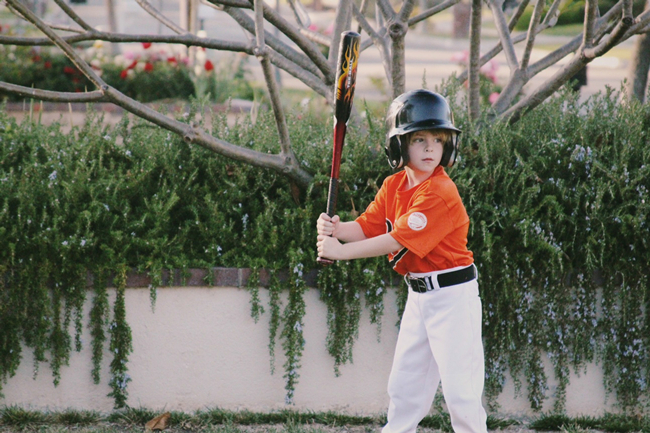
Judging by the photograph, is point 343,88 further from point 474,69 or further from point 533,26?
point 533,26

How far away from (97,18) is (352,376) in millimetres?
31703

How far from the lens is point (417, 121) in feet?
9.62

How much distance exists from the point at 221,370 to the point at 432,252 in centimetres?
147

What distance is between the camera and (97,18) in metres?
32.5

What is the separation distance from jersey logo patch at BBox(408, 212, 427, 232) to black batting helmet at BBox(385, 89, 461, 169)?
0.23m

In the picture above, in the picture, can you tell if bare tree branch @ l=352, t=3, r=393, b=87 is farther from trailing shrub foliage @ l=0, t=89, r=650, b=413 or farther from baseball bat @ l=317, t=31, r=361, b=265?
baseball bat @ l=317, t=31, r=361, b=265

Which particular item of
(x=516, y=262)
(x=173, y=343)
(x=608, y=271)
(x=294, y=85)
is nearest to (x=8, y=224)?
(x=173, y=343)

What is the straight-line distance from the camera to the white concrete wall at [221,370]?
3873 mm

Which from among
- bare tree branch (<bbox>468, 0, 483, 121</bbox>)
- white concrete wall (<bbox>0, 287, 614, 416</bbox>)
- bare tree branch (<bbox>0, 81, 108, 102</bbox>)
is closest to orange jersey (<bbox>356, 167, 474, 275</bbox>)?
white concrete wall (<bbox>0, 287, 614, 416</bbox>)

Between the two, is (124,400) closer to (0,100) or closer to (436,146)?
(436,146)

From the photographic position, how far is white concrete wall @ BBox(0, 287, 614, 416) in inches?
152

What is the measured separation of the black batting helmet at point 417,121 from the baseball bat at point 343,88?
8.0 inches

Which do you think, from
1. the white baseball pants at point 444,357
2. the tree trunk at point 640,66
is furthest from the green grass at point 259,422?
the tree trunk at point 640,66

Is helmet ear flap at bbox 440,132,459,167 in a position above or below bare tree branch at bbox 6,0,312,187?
below
